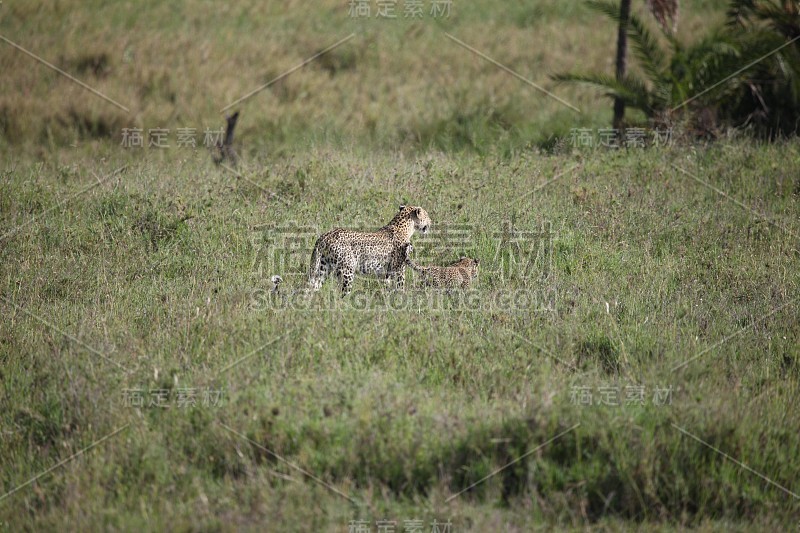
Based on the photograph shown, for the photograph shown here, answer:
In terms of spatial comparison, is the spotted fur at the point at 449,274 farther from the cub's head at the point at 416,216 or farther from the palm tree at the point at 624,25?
the palm tree at the point at 624,25

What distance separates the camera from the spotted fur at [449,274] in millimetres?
9211

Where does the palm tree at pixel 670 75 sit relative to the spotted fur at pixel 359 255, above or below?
above

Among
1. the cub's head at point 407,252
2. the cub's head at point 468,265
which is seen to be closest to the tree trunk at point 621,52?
the cub's head at point 468,265

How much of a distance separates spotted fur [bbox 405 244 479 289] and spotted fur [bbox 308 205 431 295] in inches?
7.6

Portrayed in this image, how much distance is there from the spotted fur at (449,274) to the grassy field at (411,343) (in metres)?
0.22

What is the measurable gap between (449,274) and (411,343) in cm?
172

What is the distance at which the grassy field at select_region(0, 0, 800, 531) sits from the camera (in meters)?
5.87

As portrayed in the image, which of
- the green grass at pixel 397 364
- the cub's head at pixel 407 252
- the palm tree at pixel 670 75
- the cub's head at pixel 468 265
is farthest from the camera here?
the palm tree at pixel 670 75

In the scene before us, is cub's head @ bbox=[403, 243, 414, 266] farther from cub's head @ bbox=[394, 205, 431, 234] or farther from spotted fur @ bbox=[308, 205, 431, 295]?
cub's head @ bbox=[394, 205, 431, 234]

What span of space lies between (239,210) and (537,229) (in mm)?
3914

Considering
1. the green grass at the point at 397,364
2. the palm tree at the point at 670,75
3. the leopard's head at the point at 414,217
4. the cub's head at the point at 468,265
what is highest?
the palm tree at the point at 670,75

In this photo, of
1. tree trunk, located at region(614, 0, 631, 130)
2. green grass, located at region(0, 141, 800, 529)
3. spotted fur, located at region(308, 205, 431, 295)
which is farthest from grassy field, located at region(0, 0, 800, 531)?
tree trunk, located at region(614, 0, 631, 130)

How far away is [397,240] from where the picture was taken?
969 cm

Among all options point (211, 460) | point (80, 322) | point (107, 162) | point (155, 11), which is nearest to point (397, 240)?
point (80, 322)
